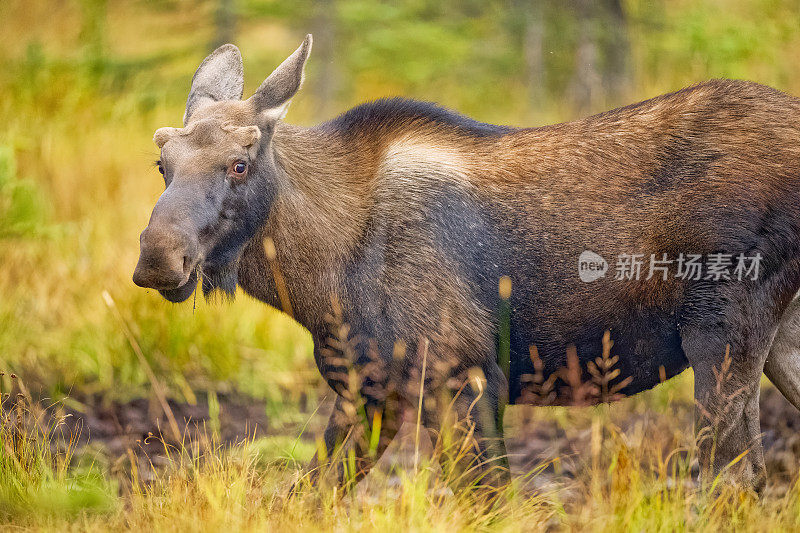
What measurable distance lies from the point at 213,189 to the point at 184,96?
8.22 metres

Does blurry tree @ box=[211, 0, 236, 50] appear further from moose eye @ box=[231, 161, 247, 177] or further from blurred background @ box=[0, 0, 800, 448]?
moose eye @ box=[231, 161, 247, 177]

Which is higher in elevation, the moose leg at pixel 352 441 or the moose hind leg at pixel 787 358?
the moose hind leg at pixel 787 358

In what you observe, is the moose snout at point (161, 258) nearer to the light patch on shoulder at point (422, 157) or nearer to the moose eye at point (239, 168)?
the moose eye at point (239, 168)

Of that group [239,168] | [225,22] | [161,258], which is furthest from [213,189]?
[225,22]

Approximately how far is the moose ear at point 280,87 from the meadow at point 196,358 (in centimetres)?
101

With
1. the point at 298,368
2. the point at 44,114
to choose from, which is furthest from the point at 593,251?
the point at 44,114

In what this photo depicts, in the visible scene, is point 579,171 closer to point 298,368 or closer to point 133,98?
point 298,368

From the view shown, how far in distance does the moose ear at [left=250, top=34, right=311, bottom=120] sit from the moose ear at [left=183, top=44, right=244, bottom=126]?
1.36ft

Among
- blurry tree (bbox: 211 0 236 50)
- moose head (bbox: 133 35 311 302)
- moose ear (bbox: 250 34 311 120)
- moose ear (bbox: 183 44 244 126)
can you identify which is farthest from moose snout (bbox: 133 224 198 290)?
blurry tree (bbox: 211 0 236 50)

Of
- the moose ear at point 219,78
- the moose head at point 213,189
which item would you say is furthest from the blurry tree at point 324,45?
the moose head at point 213,189

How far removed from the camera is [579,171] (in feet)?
14.1

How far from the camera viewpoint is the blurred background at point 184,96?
21.9 feet

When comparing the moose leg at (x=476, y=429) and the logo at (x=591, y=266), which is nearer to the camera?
the moose leg at (x=476, y=429)

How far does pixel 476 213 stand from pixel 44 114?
21.5 feet
